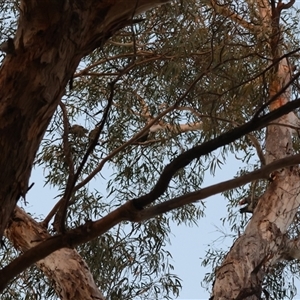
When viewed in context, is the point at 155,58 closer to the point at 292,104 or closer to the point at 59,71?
the point at 59,71

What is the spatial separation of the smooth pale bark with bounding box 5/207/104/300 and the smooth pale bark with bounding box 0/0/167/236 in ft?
3.95

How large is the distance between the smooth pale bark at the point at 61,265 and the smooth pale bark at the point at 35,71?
1205 mm

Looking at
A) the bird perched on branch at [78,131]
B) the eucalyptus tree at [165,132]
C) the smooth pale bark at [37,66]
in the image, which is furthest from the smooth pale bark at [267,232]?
the smooth pale bark at [37,66]

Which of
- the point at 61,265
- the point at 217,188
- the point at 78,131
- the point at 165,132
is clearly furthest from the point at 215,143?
the point at 165,132

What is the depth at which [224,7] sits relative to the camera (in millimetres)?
3262

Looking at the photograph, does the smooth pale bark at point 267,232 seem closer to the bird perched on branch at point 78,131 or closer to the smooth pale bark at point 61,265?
the smooth pale bark at point 61,265

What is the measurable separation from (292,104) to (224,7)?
7.51 ft

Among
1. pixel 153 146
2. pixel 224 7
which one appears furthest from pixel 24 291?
pixel 224 7

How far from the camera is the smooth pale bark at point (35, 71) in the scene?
47.5 inches

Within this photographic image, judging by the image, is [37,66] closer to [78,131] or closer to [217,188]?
[217,188]

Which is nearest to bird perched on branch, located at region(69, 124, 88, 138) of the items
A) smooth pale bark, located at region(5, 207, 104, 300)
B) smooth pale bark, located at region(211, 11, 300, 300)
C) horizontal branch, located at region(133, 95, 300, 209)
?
smooth pale bark, located at region(5, 207, 104, 300)

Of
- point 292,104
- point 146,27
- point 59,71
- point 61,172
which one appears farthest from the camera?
point 61,172

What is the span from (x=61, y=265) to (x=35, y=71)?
4.69 feet

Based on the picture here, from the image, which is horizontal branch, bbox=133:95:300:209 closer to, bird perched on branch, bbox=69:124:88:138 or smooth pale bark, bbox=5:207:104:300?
smooth pale bark, bbox=5:207:104:300
